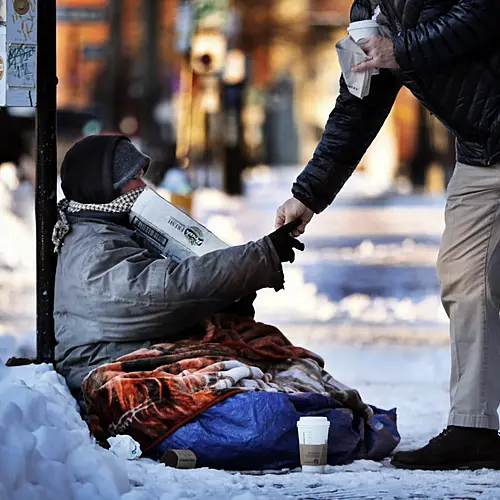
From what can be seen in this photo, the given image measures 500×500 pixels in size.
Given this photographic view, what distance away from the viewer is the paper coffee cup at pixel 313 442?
4914 mm

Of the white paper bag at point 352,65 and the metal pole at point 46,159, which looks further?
the metal pole at point 46,159

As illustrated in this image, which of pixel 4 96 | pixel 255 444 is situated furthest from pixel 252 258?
pixel 4 96

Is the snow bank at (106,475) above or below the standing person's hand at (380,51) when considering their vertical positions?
below

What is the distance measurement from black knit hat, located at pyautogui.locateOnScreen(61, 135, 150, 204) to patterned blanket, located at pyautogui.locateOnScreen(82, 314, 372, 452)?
67 centimetres

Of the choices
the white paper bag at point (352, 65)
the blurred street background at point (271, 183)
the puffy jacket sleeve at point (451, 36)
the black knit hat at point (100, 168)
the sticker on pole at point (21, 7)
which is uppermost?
the sticker on pole at point (21, 7)

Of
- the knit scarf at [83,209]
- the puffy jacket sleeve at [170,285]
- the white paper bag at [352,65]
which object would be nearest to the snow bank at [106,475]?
the puffy jacket sleeve at [170,285]

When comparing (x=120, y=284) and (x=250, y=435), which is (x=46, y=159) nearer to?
(x=120, y=284)

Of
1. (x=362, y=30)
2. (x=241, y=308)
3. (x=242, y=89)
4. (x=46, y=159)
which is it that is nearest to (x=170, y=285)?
(x=241, y=308)

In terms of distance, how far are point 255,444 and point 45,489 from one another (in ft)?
4.13

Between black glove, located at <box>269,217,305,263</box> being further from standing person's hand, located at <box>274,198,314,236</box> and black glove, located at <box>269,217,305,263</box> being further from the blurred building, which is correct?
the blurred building

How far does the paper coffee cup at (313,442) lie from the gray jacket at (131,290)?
0.62m

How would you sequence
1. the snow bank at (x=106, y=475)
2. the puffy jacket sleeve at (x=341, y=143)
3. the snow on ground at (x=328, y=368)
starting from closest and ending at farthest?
the snow bank at (x=106, y=475) → the snow on ground at (x=328, y=368) → the puffy jacket sleeve at (x=341, y=143)

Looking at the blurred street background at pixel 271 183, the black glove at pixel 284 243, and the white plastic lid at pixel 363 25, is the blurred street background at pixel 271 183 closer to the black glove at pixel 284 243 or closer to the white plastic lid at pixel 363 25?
the black glove at pixel 284 243

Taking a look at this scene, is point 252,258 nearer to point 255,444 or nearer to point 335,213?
point 255,444
